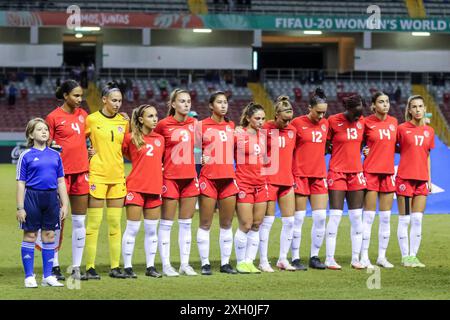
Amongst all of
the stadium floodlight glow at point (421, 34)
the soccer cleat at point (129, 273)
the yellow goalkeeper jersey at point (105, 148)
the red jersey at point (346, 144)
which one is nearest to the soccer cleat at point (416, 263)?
the red jersey at point (346, 144)

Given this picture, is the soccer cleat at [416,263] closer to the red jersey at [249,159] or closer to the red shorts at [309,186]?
the red shorts at [309,186]

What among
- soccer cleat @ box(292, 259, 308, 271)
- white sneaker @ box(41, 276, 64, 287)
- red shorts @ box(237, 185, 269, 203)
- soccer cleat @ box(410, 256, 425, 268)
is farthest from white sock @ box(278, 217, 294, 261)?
white sneaker @ box(41, 276, 64, 287)

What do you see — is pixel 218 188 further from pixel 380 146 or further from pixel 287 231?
pixel 380 146

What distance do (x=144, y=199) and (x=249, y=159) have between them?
1362 millimetres

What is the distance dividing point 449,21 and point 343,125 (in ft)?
111

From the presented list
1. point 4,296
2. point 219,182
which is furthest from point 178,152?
point 4,296

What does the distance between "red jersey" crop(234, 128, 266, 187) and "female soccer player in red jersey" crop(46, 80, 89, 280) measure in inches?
70.7

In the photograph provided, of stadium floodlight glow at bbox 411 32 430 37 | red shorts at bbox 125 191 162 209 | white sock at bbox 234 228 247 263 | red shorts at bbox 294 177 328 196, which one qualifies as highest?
stadium floodlight glow at bbox 411 32 430 37

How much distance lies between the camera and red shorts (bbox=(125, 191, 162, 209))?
11.2 meters

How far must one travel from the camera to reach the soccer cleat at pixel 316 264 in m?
12.1

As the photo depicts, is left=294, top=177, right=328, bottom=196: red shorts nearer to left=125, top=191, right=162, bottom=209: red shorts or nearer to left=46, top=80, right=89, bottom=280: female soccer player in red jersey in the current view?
left=125, top=191, right=162, bottom=209: red shorts

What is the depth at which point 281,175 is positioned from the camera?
11.9 m

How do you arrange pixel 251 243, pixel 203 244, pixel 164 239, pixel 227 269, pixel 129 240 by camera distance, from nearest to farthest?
1. pixel 129 240
2. pixel 164 239
3. pixel 203 244
4. pixel 227 269
5. pixel 251 243

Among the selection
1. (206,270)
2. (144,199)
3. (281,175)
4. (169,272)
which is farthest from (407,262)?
(144,199)
